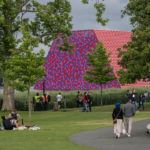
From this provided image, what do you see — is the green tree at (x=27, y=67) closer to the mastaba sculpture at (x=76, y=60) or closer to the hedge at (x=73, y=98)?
the hedge at (x=73, y=98)

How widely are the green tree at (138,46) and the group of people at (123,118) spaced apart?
22.9 meters

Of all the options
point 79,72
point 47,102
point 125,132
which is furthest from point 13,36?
point 79,72

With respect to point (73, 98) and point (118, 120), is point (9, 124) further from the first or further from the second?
point (73, 98)

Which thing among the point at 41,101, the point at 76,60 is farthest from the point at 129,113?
the point at 76,60

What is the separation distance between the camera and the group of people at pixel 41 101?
184ft

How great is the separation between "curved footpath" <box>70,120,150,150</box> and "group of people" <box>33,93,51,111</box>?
27106 millimetres

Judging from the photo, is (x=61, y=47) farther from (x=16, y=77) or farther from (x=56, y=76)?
(x=56, y=76)

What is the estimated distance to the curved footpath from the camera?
2120cm

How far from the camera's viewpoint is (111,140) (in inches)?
946

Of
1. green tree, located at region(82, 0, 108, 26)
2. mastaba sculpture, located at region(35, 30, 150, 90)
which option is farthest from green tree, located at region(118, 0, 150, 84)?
mastaba sculpture, located at region(35, 30, 150, 90)

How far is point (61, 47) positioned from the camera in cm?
5356

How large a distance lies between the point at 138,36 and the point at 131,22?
81.6 inches

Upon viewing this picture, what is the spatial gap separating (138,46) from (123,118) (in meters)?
26.4

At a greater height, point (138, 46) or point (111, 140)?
point (138, 46)
